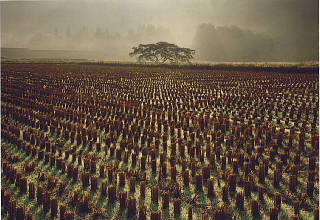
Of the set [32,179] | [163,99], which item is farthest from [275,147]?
[163,99]

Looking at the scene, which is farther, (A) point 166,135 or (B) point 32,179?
(A) point 166,135

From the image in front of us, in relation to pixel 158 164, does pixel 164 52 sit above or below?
above

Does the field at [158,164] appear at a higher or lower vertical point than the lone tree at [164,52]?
lower

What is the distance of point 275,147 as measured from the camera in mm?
6566

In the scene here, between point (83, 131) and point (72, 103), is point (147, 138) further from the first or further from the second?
point (72, 103)

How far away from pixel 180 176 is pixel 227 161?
111 cm

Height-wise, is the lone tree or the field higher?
the lone tree

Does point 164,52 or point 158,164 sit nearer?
point 158,164

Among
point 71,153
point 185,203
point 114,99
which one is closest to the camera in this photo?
point 185,203

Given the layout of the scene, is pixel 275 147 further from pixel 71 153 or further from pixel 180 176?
pixel 71 153

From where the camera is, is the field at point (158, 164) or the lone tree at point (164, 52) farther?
the lone tree at point (164, 52)

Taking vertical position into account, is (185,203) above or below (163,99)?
below

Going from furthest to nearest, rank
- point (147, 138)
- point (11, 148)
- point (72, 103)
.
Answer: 1. point (72, 103)
2. point (147, 138)
3. point (11, 148)

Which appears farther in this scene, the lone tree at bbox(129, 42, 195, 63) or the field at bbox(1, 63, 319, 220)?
the lone tree at bbox(129, 42, 195, 63)
